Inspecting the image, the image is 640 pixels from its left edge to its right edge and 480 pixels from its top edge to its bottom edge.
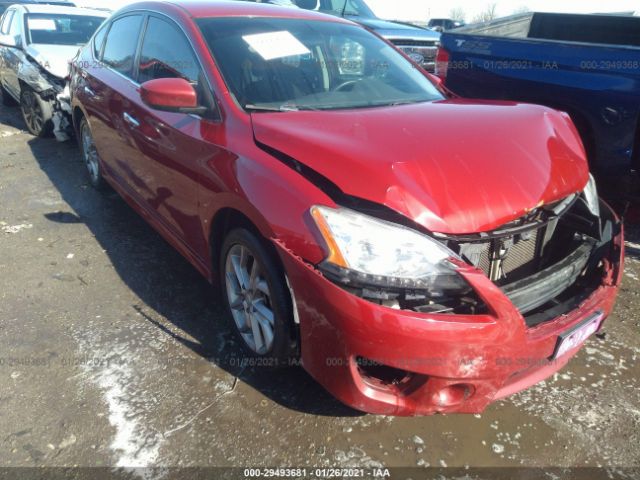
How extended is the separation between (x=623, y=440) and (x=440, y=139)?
4.98 ft

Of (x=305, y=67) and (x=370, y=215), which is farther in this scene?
(x=305, y=67)

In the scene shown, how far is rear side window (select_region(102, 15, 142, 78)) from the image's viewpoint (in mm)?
3602

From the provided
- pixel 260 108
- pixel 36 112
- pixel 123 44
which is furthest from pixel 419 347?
pixel 36 112

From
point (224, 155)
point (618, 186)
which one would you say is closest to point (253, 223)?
point (224, 155)

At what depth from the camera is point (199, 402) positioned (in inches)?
93.2

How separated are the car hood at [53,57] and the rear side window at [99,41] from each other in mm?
1981

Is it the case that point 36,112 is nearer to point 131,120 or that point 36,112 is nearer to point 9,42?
point 9,42

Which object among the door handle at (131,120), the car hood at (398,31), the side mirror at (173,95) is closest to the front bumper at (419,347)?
the side mirror at (173,95)

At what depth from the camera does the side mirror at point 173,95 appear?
251 cm

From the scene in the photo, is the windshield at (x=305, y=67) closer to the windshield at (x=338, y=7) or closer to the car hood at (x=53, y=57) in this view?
the car hood at (x=53, y=57)

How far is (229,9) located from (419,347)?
7.83 feet

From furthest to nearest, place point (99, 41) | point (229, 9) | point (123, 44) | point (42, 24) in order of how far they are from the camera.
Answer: point (42, 24), point (99, 41), point (123, 44), point (229, 9)

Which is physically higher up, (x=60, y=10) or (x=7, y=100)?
(x=60, y=10)

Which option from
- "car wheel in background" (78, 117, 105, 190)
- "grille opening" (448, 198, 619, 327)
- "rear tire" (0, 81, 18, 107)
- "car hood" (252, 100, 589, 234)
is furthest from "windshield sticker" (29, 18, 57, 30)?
"grille opening" (448, 198, 619, 327)
